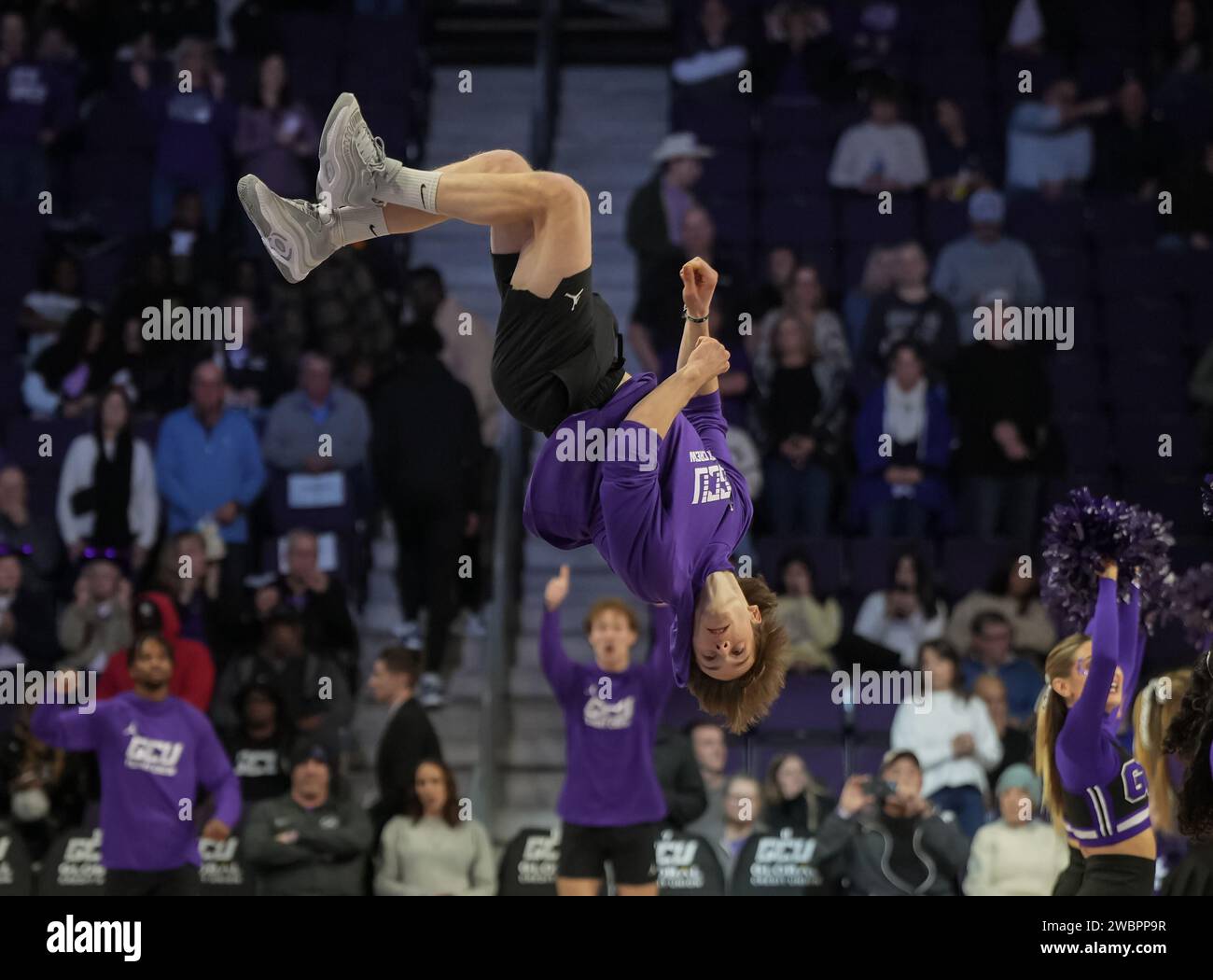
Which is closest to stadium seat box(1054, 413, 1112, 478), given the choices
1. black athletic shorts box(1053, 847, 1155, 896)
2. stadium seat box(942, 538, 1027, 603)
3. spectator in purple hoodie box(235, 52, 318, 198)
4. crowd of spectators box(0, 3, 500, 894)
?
stadium seat box(942, 538, 1027, 603)

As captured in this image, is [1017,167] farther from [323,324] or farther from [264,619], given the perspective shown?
[264,619]

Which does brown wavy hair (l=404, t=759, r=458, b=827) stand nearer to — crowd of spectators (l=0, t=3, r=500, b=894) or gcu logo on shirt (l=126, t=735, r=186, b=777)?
crowd of spectators (l=0, t=3, r=500, b=894)

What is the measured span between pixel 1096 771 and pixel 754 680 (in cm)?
123

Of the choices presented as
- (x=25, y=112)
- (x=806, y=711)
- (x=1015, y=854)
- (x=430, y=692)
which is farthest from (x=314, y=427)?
(x=1015, y=854)

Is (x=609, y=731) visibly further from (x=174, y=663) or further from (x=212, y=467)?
(x=212, y=467)

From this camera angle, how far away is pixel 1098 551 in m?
5.59

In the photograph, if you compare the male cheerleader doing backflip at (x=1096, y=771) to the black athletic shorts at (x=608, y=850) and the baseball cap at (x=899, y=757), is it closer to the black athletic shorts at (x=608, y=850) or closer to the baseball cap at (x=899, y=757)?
the baseball cap at (x=899, y=757)

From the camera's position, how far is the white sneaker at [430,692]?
8.59 metres

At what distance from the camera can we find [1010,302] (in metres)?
9.30

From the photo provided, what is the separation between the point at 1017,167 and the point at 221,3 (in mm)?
4773

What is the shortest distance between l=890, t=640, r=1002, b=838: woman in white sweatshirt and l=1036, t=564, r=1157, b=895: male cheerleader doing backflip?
6.30 ft

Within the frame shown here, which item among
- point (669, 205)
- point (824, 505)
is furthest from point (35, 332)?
point (824, 505)

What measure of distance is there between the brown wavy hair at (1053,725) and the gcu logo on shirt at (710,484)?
4.25ft
